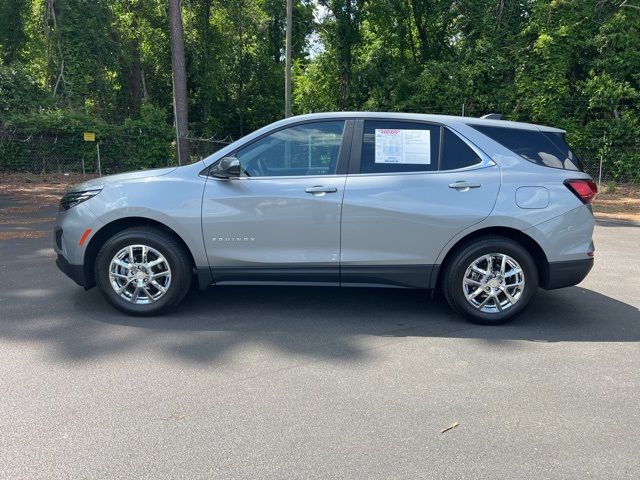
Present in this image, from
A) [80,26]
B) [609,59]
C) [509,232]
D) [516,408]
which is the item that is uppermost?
[80,26]

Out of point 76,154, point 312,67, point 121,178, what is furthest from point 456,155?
point 312,67

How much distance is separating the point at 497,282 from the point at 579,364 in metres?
1.00

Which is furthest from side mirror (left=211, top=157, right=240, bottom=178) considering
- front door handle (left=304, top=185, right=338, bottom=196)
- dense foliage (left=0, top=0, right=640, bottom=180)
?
dense foliage (left=0, top=0, right=640, bottom=180)

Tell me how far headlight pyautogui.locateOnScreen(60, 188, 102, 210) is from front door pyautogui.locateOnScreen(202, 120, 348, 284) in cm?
105

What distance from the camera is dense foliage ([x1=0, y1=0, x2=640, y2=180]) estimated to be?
20.2m

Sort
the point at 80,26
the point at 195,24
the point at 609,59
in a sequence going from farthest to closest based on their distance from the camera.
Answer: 1. the point at 195,24
2. the point at 80,26
3. the point at 609,59

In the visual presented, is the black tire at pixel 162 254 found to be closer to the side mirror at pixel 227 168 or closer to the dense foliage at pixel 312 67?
the side mirror at pixel 227 168

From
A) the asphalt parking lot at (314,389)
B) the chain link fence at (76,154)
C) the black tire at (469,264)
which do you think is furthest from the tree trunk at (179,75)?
the black tire at (469,264)

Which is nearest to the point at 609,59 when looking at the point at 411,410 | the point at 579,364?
the point at 579,364

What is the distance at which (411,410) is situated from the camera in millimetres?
3408

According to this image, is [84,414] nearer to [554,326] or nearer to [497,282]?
[497,282]

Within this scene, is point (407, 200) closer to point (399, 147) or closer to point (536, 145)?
point (399, 147)

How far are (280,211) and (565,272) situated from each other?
2535 millimetres

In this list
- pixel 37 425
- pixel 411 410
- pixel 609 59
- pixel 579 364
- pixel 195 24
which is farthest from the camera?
pixel 195 24
